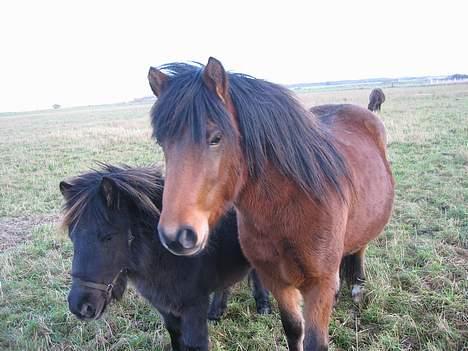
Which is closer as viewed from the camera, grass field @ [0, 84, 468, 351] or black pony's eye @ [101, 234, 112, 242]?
black pony's eye @ [101, 234, 112, 242]

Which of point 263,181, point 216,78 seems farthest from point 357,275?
point 216,78

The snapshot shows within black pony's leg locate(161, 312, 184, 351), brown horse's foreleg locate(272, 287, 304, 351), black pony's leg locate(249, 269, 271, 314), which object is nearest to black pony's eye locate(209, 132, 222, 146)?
brown horse's foreleg locate(272, 287, 304, 351)

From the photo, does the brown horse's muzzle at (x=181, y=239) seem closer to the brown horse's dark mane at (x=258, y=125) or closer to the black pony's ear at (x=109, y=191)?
the brown horse's dark mane at (x=258, y=125)

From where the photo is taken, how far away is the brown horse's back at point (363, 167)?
2.98 meters

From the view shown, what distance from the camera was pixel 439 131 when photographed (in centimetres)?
1193

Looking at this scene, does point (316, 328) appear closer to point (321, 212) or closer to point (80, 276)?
point (321, 212)

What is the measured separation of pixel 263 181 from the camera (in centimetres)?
212

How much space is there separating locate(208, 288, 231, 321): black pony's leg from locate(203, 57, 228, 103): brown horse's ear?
2455 millimetres

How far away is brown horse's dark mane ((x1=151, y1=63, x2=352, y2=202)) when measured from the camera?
177cm

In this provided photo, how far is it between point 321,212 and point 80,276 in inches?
63.7

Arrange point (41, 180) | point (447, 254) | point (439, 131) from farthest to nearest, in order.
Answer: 1. point (439, 131)
2. point (41, 180)
3. point (447, 254)

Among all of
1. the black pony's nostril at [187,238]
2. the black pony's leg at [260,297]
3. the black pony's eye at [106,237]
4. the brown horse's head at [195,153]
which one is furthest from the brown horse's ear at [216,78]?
the black pony's leg at [260,297]

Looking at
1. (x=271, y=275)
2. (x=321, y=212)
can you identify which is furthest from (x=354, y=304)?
(x=321, y=212)

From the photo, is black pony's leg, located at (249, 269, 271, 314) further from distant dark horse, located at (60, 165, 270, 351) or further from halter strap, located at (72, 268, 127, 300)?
halter strap, located at (72, 268, 127, 300)
